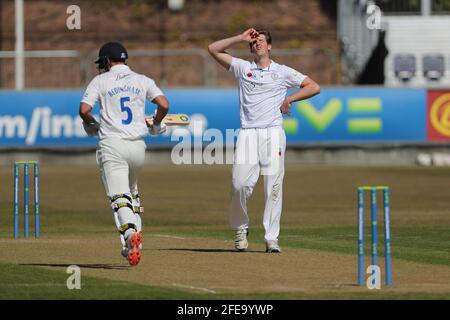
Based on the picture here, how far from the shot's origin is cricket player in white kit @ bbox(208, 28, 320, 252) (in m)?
14.8

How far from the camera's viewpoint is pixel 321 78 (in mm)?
40000

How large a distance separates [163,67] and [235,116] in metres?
6.81

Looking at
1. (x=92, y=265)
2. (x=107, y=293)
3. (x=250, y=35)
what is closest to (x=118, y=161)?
(x=92, y=265)

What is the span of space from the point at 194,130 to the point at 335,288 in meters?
21.9

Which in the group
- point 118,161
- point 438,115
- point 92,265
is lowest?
point 92,265

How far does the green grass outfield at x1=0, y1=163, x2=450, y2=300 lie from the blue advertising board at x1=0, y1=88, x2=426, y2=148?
107cm

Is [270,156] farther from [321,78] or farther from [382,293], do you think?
[321,78]

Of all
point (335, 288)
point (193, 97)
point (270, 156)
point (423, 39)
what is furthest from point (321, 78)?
point (335, 288)

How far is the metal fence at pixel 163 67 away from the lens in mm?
37312

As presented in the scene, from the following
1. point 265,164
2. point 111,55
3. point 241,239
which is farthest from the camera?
point 241,239

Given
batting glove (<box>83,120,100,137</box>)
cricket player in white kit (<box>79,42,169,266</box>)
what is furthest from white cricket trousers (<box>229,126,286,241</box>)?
batting glove (<box>83,120,100,137</box>)

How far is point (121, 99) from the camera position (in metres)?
13.2

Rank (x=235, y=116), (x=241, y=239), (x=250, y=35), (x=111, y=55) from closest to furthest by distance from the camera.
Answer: (x=111, y=55) → (x=250, y=35) → (x=241, y=239) → (x=235, y=116)

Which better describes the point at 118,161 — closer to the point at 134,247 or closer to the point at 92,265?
the point at 134,247
